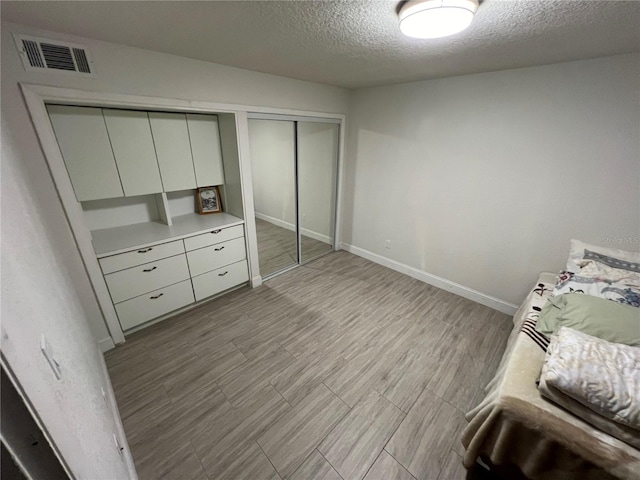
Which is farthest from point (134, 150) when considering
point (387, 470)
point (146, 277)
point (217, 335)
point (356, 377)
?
point (387, 470)

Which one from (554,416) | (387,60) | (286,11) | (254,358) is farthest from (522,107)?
(254,358)

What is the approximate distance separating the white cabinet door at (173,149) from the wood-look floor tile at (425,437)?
8.93ft

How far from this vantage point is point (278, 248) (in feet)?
13.3

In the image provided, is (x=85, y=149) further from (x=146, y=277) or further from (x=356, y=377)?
(x=356, y=377)

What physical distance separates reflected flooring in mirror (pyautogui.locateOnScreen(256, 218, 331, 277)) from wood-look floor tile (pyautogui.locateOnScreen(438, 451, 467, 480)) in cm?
251

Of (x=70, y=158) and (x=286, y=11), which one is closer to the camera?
(x=286, y=11)

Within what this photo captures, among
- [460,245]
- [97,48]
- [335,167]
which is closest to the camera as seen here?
[97,48]

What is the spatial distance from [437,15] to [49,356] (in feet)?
6.17

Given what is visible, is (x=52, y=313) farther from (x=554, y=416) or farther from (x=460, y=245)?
(x=460, y=245)

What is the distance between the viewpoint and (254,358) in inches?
82.9

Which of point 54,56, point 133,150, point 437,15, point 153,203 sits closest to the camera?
point 437,15

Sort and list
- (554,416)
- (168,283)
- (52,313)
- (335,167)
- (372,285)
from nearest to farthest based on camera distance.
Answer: (52,313) → (554,416) → (168,283) → (372,285) → (335,167)

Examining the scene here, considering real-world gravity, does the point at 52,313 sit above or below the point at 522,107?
below

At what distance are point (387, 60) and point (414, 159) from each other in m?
1.22
